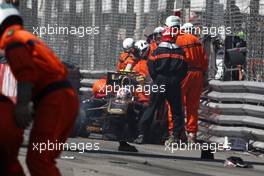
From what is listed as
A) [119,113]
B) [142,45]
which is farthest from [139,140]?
[142,45]

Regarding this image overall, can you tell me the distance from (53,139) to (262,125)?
8.52 metres

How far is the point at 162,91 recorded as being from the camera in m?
15.0

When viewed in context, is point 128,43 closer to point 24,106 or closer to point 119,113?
point 119,113

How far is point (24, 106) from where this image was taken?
6422mm

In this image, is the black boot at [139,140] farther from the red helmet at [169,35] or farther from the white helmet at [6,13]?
the white helmet at [6,13]

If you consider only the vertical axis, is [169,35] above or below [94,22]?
below

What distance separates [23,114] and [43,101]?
264mm

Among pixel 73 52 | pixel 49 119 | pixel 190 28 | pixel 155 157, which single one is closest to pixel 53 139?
pixel 49 119

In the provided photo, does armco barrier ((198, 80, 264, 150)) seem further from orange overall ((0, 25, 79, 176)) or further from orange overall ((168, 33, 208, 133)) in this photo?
orange overall ((0, 25, 79, 176))

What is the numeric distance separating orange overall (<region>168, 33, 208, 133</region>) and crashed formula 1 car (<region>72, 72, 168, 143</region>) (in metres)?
0.48

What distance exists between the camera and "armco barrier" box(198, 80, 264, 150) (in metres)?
14.9

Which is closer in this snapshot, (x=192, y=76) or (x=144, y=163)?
(x=144, y=163)

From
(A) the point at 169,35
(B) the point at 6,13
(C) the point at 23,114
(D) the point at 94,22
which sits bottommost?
(C) the point at 23,114

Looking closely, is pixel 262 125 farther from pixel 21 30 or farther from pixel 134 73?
pixel 21 30
